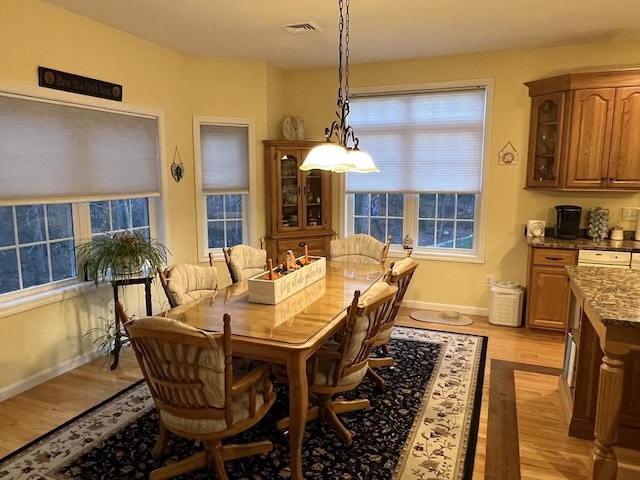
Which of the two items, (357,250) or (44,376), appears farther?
(357,250)

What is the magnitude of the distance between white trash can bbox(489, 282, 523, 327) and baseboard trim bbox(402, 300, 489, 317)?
1.01ft

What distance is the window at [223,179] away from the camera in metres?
4.93

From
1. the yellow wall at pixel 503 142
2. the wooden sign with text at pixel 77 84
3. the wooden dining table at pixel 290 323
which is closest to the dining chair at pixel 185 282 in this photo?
the wooden dining table at pixel 290 323

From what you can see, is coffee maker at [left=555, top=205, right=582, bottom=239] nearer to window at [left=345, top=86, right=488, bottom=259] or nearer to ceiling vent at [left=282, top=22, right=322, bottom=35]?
window at [left=345, top=86, right=488, bottom=259]

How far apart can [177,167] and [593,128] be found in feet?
13.3

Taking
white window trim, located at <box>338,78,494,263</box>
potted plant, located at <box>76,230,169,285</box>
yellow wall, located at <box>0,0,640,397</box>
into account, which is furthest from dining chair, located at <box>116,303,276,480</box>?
white window trim, located at <box>338,78,494,263</box>

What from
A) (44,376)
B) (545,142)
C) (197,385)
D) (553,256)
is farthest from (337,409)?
(545,142)

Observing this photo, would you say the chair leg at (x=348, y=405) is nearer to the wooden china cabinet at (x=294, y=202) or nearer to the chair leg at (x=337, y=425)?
the chair leg at (x=337, y=425)

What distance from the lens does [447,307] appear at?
5.14 meters

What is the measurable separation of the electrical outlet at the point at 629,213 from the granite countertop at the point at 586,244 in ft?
0.82

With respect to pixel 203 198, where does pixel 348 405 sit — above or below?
below

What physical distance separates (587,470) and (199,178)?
4.16 metres

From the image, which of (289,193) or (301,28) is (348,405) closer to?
(289,193)

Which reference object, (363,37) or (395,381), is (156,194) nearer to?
(363,37)
